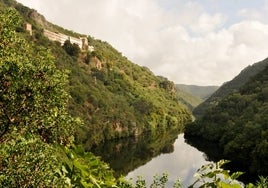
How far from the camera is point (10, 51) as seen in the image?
1479 centimetres

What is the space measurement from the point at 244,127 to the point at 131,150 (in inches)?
1261

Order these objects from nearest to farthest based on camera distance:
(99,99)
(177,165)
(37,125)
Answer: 1. (37,125)
2. (177,165)
3. (99,99)

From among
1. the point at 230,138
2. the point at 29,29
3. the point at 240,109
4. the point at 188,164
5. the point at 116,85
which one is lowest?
the point at 188,164

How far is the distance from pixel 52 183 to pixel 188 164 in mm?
93621

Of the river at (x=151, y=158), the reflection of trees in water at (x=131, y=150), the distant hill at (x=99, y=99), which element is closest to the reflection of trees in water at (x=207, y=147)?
the river at (x=151, y=158)

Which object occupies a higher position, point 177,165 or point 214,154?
point 214,154

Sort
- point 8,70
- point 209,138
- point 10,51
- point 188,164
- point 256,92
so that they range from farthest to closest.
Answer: point 256,92
point 209,138
point 188,164
point 10,51
point 8,70

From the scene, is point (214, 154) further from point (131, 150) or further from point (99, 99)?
point (99, 99)

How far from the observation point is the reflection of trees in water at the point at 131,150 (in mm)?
89812

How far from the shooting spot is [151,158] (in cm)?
10362

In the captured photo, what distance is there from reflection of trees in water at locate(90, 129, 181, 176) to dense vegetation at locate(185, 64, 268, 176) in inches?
566

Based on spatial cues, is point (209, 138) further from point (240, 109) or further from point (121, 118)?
point (121, 118)

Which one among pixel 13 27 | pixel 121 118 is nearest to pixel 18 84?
pixel 13 27

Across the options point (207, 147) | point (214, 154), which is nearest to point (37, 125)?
point (214, 154)
